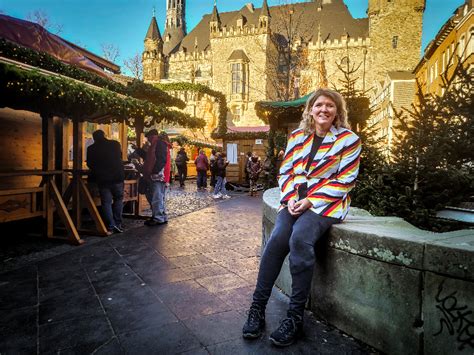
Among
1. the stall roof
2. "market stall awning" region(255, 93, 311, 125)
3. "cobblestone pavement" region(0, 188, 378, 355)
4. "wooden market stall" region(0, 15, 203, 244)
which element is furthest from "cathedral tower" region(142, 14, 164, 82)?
"cobblestone pavement" region(0, 188, 378, 355)

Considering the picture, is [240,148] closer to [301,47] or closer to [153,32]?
[301,47]

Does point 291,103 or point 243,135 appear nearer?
point 291,103

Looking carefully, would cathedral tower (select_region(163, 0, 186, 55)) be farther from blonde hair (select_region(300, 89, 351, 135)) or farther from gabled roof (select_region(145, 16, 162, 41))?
blonde hair (select_region(300, 89, 351, 135))

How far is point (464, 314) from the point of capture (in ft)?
5.04

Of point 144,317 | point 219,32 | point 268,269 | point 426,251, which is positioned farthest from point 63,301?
point 219,32

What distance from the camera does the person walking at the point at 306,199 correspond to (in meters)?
2.11

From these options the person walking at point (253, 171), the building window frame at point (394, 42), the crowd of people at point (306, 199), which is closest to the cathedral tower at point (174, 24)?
the building window frame at point (394, 42)

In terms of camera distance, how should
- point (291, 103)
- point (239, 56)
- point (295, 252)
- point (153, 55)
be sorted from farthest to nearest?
1. point (153, 55)
2. point (239, 56)
3. point (291, 103)
4. point (295, 252)

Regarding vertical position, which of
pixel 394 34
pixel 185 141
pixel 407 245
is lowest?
pixel 407 245

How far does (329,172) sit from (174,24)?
7819 centimetres

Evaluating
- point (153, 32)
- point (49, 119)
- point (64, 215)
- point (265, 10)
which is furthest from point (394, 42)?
point (64, 215)

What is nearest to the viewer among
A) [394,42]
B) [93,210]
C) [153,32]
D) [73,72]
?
[93,210]

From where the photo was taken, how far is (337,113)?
247 centimetres

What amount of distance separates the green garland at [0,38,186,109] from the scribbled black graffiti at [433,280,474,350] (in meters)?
7.23
